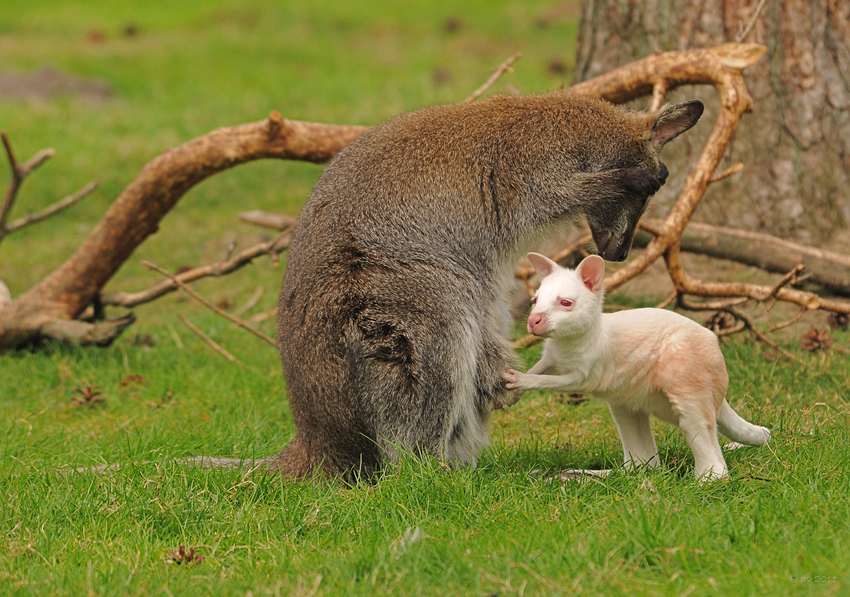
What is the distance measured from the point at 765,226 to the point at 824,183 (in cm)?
56

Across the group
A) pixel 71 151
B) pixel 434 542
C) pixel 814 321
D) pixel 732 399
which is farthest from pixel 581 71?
pixel 71 151

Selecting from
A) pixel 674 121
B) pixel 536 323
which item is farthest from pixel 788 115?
pixel 536 323

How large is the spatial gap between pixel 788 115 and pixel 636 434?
401 cm

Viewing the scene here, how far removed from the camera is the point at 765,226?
7117 mm

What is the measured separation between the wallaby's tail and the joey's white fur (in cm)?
2

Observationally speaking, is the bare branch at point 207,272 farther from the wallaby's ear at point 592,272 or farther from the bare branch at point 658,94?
the wallaby's ear at point 592,272

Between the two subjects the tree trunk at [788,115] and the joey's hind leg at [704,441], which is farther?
the tree trunk at [788,115]

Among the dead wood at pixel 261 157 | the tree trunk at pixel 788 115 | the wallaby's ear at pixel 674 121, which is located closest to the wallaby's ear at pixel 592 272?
the wallaby's ear at pixel 674 121

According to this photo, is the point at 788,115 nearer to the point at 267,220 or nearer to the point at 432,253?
the point at 432,253

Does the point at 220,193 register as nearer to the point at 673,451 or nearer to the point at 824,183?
the point at 824,183

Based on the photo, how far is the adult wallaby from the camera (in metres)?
4.10

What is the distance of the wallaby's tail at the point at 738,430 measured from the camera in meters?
4.13

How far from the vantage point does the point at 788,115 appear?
7023 millimetres

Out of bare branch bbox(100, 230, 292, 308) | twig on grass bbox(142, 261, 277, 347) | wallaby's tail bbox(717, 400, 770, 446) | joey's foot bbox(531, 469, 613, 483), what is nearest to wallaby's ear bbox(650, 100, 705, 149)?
wallaby's tail bbox(717, 400, 770, 446)
